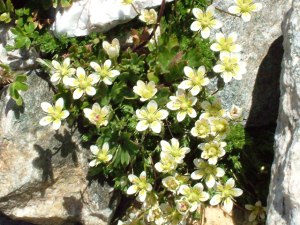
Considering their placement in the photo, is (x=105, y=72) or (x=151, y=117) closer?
(x=151, y=117)

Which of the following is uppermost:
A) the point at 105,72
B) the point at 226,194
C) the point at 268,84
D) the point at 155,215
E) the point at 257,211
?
the point at 105,72

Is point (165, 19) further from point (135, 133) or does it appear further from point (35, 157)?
point (35, 157)

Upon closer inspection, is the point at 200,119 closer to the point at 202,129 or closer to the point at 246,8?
the point at 202,129

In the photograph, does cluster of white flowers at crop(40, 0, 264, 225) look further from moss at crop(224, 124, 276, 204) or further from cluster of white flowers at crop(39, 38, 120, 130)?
moss at crop(224, 124, 276, 204)

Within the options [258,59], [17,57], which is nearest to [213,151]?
[258,59]

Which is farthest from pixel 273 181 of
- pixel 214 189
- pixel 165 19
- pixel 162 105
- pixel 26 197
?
pixel 26 197

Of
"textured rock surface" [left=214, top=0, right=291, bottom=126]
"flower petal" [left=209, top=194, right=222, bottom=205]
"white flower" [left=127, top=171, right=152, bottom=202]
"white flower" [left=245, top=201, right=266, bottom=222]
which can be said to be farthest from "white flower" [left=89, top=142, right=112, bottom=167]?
"white flower" [left=245, top=201, right=266, bottom=222]

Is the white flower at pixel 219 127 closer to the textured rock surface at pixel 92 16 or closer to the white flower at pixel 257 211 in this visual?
the white flower at pixel 257 211

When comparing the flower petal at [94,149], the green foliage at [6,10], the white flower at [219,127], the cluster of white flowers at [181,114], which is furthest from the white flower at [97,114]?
the green foliage at [6,10]
